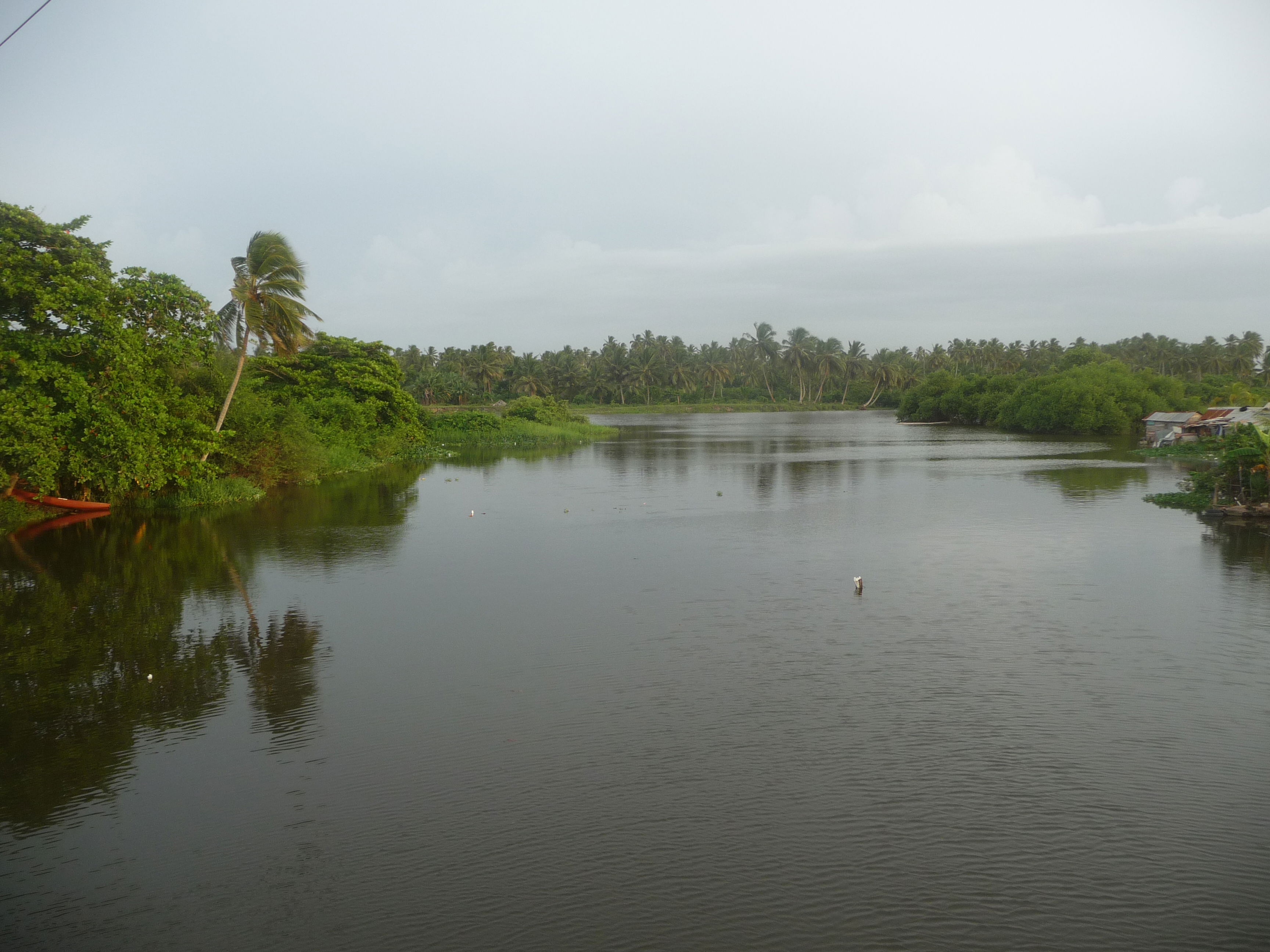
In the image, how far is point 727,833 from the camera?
805 cm

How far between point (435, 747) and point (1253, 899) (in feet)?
25.3

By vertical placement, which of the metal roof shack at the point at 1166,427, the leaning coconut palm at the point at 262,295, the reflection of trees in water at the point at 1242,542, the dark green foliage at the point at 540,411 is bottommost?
the reflection of trees in water at the point at 1242,542

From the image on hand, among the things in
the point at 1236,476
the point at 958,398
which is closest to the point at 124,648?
the point at 1236,476

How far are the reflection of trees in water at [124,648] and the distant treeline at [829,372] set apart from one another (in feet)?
226

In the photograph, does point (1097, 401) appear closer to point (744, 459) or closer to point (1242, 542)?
point (744, 459)

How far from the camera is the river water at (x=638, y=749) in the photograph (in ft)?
22.8

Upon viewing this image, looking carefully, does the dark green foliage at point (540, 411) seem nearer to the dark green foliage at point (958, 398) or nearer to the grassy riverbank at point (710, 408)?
the grassy riverbank at point (710, 408)

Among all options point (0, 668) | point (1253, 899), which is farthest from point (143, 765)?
point (1253, 899)

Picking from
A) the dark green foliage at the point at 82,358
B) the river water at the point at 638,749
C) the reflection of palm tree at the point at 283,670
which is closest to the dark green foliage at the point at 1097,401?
the river water at the point at 638,749

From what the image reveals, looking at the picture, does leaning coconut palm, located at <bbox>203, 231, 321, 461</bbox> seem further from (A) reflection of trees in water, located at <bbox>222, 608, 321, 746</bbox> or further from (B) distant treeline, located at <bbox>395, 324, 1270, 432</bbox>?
(B) distant treeline, located at <bbox>395, 324, 1270, 432</bbox>

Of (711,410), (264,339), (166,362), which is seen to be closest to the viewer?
(166,362)

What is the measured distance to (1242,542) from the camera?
22.1m

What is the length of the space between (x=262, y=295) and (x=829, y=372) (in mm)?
122741

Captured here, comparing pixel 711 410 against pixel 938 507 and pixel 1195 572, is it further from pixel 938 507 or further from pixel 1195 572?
pixel 1195 572
